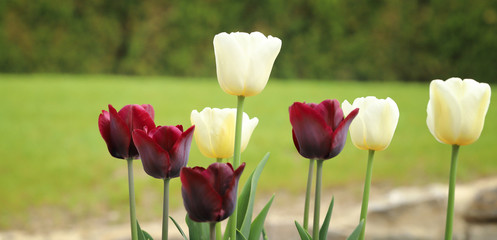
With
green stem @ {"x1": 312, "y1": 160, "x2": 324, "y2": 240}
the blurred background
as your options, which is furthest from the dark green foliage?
green stem @ {"x1": 312, "y1": 160, "x2": 324, "y2": 240}

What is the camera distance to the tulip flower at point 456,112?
0.91m

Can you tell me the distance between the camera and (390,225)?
3.02 m

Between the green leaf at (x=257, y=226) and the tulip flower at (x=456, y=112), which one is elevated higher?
the tulip flower at (x=456, y=112)

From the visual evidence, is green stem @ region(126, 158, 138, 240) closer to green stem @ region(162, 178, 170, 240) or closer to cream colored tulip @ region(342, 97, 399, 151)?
green stem @ region(162, 178, 170, 240)

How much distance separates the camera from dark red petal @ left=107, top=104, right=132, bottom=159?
89cm

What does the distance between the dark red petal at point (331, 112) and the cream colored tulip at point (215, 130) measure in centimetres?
18

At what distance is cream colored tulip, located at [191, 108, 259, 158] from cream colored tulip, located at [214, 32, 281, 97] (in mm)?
81

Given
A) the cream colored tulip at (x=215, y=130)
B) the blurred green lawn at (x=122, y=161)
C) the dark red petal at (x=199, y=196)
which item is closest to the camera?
the dark red petal at (x=199, y=196)

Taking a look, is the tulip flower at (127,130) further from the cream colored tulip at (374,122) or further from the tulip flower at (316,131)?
the cream colored tulip at (374,122)

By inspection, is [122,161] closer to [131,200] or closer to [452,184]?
[131,200]

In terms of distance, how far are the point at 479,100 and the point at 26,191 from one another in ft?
11.1

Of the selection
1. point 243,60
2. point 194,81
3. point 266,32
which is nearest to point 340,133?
point 243,60

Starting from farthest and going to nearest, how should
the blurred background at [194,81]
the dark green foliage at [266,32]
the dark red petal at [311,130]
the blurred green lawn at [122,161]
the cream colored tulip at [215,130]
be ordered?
the dark green foliage at [266,32] → the blurred background at [194,81] → the blurred green lawn at [122,161] → the cream colored tulip at [215,130] → the dark red petal at [311,130]

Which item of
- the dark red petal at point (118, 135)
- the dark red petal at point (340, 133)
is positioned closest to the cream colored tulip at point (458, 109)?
the dark red petal at point (340, 133)
